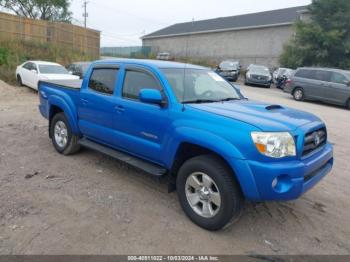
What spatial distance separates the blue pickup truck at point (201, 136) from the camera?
11.0ft

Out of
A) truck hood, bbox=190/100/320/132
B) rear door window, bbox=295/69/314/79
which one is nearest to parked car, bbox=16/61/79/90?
rear door window, bbox=295/69/314/79

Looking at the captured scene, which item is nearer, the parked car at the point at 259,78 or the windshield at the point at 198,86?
the windshield at the point at 198,86

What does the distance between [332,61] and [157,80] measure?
24.5 m

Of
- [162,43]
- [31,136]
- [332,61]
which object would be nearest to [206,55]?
[162,43]

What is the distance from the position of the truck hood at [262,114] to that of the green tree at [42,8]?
147 feet

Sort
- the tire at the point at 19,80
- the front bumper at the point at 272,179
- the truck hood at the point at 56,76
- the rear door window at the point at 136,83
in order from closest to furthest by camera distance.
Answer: the front bumper at the point at 272,179 < the rear door window at the point at 136,83 < the truck hood at the point at 56,76 < the tire at the point at 19,80

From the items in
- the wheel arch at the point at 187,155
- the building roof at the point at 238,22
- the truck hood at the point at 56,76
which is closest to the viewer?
the wheel arch at the point at 187,155

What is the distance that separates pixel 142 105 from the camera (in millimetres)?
4395

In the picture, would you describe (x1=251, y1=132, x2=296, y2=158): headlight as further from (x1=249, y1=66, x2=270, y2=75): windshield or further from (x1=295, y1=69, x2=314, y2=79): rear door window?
(x1=249, y1=66, x2=270, y2=75): windshield

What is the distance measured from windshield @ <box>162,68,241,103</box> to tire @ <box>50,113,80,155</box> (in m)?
2.45

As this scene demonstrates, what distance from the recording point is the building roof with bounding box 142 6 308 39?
3459cm

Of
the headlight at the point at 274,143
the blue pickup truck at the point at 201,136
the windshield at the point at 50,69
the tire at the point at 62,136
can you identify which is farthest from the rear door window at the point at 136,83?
the windshield at the point at 50,69

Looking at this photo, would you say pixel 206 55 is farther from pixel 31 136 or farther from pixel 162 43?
pixel 31 136

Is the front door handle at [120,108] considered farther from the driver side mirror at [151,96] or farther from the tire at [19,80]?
the tire at [19,80]
